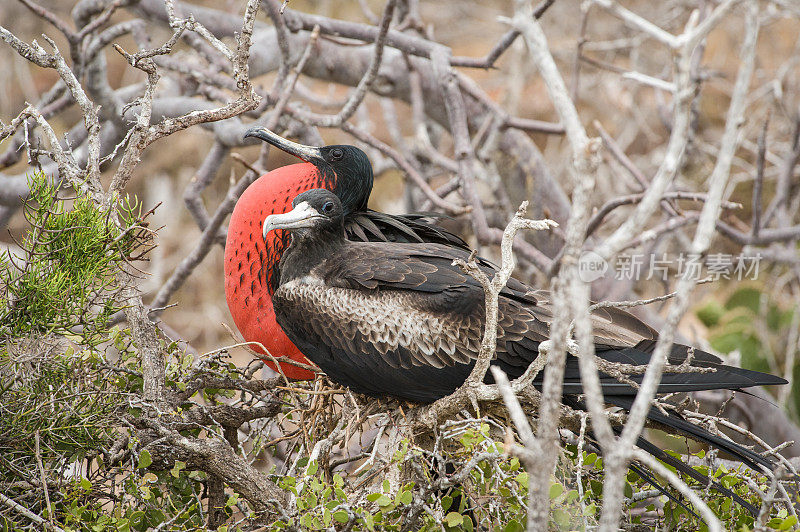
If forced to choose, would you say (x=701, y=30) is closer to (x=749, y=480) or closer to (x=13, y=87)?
(x=749, y=480)

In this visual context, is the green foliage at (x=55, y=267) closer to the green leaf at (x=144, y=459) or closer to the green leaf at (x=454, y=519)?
the green leaf at (x=144, y=459)

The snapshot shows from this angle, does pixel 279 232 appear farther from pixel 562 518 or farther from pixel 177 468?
pixel 562 518

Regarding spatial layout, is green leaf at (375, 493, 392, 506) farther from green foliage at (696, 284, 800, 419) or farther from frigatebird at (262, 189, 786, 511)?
green foliage at (696, 284, 800, 419)

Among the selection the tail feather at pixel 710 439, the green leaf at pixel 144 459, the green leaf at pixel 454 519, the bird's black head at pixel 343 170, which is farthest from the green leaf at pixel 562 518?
the bird's black head at pixel 343 170

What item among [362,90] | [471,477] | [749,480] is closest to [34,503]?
[471,477]

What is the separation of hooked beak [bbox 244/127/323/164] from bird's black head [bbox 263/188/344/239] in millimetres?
388

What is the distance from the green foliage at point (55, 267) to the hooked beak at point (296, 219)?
17.8 inches

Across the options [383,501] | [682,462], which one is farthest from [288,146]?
[682,462]

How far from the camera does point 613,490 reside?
3.41 feet

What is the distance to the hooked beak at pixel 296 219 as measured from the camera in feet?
7.02

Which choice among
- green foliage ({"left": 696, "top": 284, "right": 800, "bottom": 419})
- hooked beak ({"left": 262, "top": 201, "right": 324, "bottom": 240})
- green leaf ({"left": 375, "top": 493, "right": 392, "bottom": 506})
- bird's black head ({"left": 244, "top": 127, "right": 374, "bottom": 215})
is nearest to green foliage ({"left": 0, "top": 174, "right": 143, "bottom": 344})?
hooked beak ({"left": 262, "top": 201, "right": 324, "bottom": 240})

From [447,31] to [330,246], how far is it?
7532 millimetres

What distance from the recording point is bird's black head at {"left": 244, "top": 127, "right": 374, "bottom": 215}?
261 centimetres

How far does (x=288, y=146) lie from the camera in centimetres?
261
